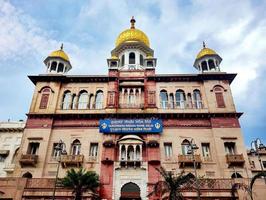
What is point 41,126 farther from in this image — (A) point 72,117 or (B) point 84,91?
(B) point 84,91

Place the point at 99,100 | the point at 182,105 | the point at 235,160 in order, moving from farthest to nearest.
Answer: the point at 99,100, the point at 182,105, the point at 235,160

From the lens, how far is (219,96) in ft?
98.7

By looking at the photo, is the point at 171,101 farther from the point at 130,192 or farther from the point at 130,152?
the point at 130,192

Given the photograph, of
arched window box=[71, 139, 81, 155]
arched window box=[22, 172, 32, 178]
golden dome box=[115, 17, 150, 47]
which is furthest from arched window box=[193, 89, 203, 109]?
arched window box=[22, 172, 32, 178]

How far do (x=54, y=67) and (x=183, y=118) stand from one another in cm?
1800

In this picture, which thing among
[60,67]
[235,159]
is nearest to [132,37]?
[60,67]

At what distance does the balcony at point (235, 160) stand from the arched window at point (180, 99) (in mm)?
7786

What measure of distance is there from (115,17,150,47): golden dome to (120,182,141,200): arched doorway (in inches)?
854

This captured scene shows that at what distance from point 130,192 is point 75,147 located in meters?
7.74

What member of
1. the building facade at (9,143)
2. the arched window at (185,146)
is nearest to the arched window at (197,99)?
the arched window at (185,146)

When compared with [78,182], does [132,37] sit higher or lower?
higher

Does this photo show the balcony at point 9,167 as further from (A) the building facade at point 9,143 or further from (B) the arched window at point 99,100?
(B) the arched window at point 99,100

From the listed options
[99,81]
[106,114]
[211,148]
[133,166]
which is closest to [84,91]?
[99,81]

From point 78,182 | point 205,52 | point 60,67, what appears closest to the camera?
point 78,182
